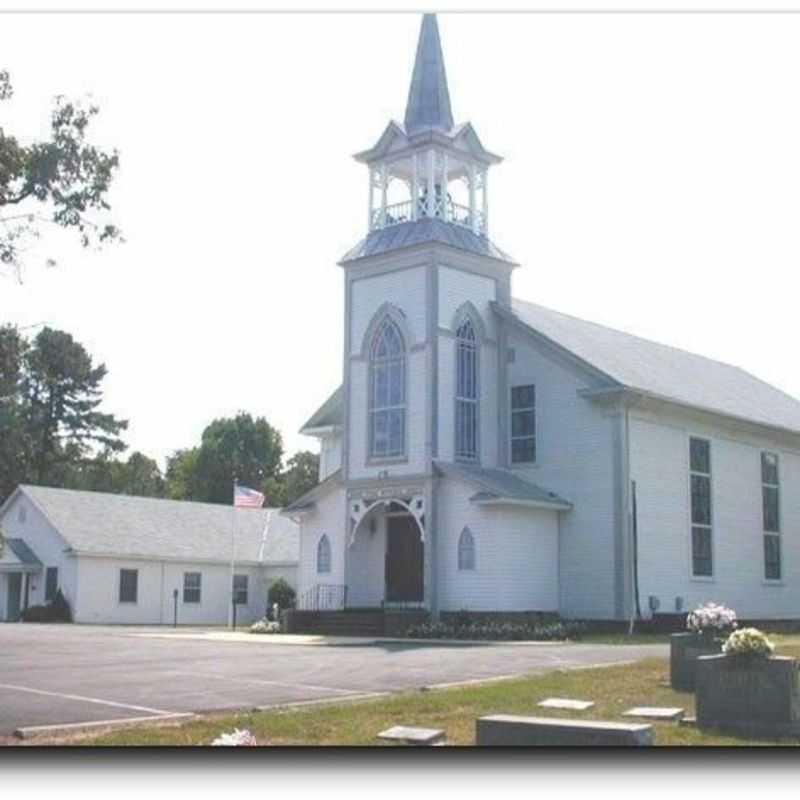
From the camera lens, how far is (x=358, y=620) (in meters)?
30.1

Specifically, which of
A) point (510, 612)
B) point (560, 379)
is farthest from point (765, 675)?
point (560, 379)

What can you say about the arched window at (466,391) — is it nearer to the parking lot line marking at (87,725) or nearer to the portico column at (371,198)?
the portico column at (371,198)

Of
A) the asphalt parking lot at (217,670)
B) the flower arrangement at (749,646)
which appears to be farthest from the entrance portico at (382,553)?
the flower arrangement at (749,646)

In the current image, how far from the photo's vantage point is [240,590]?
48094 millimetres

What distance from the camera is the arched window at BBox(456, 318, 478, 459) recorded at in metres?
31.3

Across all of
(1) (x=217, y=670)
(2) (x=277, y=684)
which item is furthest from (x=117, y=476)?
(2) (x=277, y=684)

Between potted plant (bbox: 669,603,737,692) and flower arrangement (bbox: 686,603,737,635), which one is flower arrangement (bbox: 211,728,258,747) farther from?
flower arrangement (bbox: 686,603,737,635)

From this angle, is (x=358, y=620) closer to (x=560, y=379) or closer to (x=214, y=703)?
(x=560, y=379)

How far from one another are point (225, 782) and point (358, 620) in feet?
67.9

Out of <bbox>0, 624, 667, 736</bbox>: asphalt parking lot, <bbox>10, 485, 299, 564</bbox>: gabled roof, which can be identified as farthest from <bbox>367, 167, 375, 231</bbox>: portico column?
<bbox>10, 485, 299, 564</bbox>: gabled roof

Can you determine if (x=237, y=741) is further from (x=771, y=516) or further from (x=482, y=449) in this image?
(x=771, y=516)

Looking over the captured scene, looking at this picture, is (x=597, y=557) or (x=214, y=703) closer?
A: (x=214, y=703)

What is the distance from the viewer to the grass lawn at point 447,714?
10.6 metres

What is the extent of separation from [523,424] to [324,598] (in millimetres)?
6670
